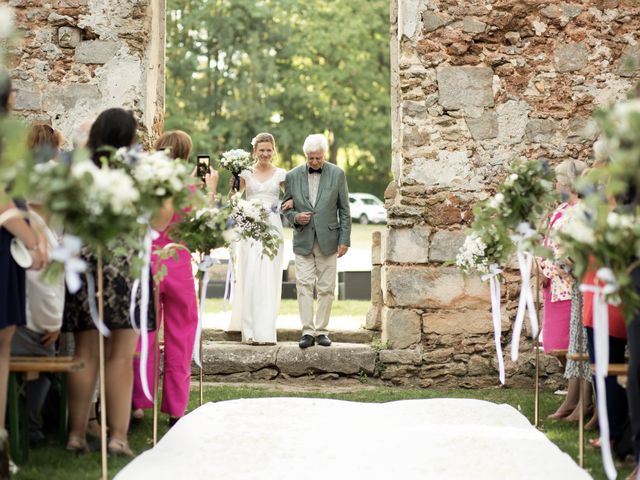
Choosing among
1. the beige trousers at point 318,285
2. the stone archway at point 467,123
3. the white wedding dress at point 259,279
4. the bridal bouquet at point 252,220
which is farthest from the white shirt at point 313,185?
the bridal bouquet at point 252,220

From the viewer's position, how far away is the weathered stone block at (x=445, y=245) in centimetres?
882

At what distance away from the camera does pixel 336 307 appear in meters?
13.7

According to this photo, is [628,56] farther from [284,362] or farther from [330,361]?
→ [284,362]

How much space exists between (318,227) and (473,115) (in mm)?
1608

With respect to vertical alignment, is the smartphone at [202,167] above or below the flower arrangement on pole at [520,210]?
above

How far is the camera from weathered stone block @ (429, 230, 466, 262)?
8.82m

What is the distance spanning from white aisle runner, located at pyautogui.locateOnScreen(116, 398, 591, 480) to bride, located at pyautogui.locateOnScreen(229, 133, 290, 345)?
1.89 m

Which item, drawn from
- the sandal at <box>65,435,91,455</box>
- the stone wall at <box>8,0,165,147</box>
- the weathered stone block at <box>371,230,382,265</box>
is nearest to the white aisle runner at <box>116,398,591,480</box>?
the sandal at <box>65,435,91,455</box>

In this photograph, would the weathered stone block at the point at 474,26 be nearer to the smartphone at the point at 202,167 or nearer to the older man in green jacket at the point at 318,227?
the older man in green jacket at the point at 318,227

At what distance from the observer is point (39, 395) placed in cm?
582

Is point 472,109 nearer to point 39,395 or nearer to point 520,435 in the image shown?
point 520,435

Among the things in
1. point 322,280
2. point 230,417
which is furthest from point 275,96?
point 230,417

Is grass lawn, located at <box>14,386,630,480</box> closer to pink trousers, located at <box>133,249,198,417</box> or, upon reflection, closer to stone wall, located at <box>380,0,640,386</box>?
pink trousers, located at <box>133,249,198,417</box>

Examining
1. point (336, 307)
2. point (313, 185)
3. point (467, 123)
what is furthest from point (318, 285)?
point (336, 307)
